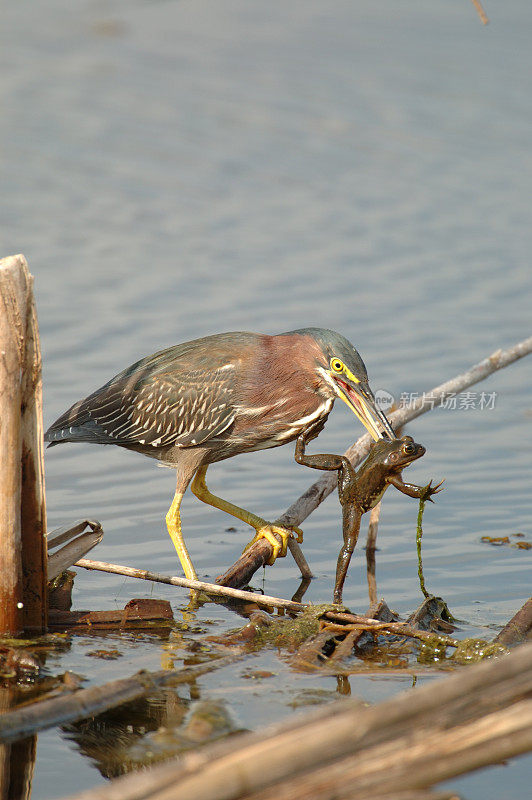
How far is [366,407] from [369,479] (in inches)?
34.8

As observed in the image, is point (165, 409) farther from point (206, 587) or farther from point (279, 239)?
point (279, 239)

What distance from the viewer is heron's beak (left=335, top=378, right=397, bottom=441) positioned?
6266 millimetres

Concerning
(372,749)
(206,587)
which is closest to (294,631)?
(206,587)

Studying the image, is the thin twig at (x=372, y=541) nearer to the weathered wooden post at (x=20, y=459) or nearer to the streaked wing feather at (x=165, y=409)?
the streaked wing feather at (x=165, y=409)

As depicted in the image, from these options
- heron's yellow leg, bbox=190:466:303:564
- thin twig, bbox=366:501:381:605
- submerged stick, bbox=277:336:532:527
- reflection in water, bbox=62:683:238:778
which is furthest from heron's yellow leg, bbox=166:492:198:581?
reflection in water, bbox=62:683:238:778

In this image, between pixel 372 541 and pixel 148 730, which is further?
pixel 372 541

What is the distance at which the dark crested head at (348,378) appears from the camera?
630 centimetres

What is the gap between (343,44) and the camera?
59.2 ft

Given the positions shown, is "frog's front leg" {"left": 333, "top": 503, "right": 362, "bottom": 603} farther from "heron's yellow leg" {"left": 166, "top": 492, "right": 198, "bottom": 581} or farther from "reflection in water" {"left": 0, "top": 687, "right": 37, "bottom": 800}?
"reflection in water" {"left": 0, "top": 687, "right": 37, "bottom": 800}

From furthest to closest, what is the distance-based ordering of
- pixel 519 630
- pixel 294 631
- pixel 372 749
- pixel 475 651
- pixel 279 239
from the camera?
pixel 279 239 → pixel 294 631 → pixel 519 630 → pixel 475 651 → pixel 372 749

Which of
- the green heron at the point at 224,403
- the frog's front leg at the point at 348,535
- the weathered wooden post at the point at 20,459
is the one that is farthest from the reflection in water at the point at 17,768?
the green heron at the point at 224,403

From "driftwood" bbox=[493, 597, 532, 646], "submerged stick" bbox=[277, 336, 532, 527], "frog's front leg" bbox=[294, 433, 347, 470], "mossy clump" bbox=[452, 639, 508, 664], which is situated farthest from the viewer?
"submerged stick" bbox=[277, 336, 532, 527]

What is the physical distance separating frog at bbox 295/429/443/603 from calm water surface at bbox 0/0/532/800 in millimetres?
762

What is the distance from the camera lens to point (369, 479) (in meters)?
5.54
